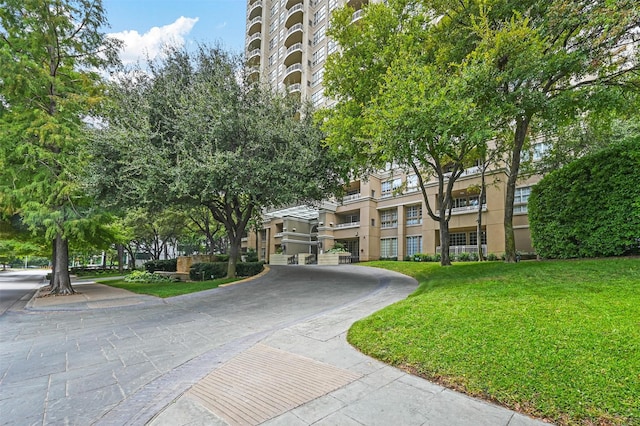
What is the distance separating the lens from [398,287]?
37.6 feet

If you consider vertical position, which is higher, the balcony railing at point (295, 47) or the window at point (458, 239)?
the balcony railing at point (295, 47)

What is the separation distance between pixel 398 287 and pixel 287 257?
22.2 meters

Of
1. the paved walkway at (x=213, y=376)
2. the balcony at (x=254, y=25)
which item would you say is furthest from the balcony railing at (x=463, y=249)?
the balcony at (x=254, y=25)

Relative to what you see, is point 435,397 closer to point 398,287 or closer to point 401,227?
point 398,287

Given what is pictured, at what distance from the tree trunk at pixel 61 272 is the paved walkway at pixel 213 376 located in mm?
5457

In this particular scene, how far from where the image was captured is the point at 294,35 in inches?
1593

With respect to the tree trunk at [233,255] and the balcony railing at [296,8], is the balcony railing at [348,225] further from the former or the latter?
the balcony railing at [296,8]

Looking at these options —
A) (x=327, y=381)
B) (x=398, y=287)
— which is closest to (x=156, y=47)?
(x=398, y=287)

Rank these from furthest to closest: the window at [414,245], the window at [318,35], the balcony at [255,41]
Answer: the balcony at [255,41], the window at [318,35], the window at [414,245]

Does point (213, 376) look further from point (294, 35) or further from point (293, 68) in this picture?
point (294, 35)

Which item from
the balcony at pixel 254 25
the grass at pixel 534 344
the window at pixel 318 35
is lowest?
the grass at pixel 534 344

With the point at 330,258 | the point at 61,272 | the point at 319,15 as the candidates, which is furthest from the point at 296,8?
the point at 61,272

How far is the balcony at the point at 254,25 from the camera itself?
4809 cm

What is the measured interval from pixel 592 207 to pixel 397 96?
6.81 m
